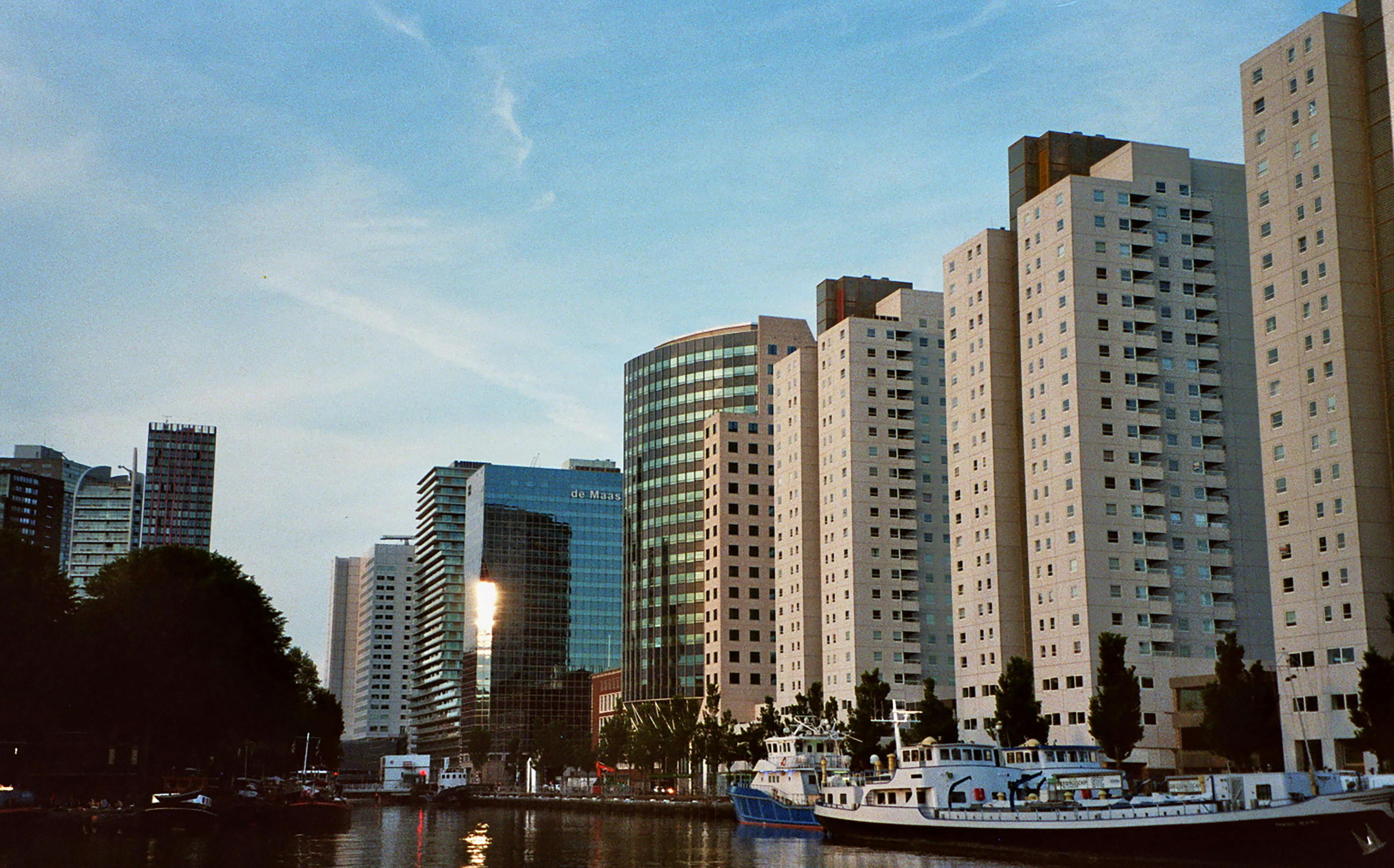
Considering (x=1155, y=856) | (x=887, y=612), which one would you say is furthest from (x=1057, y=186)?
(x=1155, y=856)

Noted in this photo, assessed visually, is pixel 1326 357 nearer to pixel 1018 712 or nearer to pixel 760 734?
pixel 1018 712

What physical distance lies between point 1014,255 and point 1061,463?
3354cm

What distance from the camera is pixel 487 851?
105 meters

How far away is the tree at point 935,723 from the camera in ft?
458

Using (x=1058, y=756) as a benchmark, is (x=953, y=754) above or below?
above

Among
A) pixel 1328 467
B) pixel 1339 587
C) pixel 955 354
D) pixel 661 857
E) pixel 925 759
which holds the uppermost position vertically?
pixel 955 354

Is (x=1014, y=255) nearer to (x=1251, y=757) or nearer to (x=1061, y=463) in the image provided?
(x=1061, y=463)

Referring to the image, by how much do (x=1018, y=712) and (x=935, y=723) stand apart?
10.3 meters

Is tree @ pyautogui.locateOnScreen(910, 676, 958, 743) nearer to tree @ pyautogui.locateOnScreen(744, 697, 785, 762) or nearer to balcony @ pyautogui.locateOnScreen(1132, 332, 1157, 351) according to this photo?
tree @ pyautogui.locateOnScreen(744, 697, 785, 762)

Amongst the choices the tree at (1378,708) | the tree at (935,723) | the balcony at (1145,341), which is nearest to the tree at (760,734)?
the tree at (935,723)

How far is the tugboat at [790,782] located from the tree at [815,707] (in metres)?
28.2

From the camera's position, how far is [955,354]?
7067 inches

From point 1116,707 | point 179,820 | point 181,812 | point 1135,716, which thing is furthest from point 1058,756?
point 181,812

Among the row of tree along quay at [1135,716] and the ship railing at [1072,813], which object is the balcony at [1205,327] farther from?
the ship railing at [1072,813]
